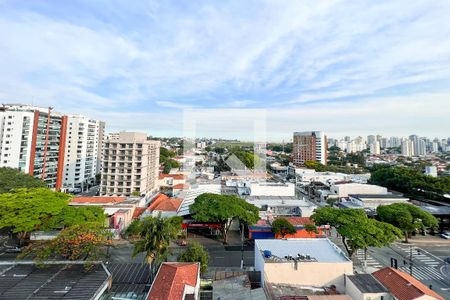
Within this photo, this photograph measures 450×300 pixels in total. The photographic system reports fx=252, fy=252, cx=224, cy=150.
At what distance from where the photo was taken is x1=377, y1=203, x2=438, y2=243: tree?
74.1 feet

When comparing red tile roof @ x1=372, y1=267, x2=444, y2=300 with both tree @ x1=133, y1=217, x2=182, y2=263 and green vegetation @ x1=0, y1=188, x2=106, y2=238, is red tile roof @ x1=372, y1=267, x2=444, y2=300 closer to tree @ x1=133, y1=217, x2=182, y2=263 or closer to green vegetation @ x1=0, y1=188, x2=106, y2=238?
tree @ x1=133, y1=217, x2=182, y2=263

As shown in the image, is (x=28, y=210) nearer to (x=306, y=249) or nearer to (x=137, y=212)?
(x=137, y=212)

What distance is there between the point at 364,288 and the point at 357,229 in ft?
21.5

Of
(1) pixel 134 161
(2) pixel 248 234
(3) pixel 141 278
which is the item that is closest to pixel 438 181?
(2) pixel 248 234

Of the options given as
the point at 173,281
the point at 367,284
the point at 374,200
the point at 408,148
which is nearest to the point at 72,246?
the point at 173,281

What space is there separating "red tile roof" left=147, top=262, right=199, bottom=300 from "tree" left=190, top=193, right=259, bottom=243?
8.92m

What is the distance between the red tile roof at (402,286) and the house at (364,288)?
302 millimetres

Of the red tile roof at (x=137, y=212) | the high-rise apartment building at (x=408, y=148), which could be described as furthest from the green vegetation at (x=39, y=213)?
the high-rise apartment building at (x=408, y=148)

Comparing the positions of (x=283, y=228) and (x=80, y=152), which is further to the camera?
(x=80, y=152)

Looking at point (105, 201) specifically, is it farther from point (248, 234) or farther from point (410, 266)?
point (410, 266)

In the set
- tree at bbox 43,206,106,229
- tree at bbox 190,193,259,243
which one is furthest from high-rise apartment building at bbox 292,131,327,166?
tree at bbox 43,206,106,229

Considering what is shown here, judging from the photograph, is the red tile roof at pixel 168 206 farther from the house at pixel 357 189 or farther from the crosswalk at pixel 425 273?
the house at pixel 357 189

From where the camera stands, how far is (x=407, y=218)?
22.5 metres

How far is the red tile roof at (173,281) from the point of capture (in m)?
10.3
